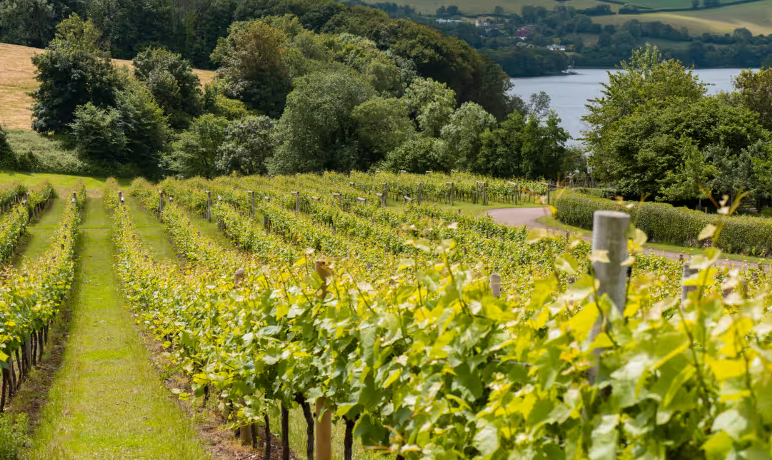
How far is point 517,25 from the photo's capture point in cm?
16512

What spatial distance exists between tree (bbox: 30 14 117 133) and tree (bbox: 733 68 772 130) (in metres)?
48.8

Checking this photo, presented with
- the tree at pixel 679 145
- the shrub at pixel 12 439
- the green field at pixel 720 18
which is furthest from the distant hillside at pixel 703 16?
the shrub at pixel 12 439

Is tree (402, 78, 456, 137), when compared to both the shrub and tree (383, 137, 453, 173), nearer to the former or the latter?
tree (383, 137, 453, 173)

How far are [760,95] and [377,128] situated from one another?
2575 cm

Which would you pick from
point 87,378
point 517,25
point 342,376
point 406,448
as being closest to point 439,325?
point 406,448

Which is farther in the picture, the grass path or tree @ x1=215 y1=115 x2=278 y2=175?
tree @ x1=215 y1=115 x2=278 y2=175

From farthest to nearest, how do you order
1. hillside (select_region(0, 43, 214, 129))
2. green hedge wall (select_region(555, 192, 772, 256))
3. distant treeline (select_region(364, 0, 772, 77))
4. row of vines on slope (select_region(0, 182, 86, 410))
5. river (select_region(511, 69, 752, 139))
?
distant treeline (select_region(364, 0, 772, 77)), river (select_region(511, 69, 752, 139)), hillside (select_region(0, 43, 214, 129)), green hedge wall (select_region(555, 192, 772, 256)), row of vines on slope (select_region(0, 182, 86, 410))

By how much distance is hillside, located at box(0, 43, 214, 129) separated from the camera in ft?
164

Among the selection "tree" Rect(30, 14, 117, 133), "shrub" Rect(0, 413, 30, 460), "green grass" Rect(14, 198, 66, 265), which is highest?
"tree" Rect(30, 14, 117, 133)

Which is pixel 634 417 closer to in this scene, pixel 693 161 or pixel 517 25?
pixel 693 161

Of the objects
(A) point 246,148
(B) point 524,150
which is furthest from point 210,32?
(B) point 524,150

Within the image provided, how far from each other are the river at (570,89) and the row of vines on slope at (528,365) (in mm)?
102872

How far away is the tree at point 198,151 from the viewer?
48.0 meters

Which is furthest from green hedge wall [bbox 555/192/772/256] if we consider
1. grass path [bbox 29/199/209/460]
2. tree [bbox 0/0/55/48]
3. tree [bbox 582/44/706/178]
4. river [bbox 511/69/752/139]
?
river [bbox 511/69/752/139]
